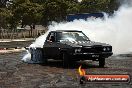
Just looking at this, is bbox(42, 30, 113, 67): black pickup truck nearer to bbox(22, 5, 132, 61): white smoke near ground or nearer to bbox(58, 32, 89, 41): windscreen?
bbox(58, 32, 89, 41): windscreen

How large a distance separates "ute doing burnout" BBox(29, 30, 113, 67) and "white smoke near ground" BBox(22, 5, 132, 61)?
27.9 ft

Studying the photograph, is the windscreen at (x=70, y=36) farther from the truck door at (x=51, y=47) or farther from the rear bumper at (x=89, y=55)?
the rear bumper at (x=89, y=55)

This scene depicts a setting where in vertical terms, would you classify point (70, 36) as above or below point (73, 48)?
above

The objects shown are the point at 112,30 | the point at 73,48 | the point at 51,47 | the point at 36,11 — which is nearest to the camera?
the point at 73,48

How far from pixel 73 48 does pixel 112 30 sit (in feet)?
41.6

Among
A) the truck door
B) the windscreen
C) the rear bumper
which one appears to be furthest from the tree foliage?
the rear bumper

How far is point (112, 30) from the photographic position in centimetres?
2808

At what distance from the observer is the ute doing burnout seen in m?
15.9

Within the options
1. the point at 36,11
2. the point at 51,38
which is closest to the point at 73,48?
the point at 51,38

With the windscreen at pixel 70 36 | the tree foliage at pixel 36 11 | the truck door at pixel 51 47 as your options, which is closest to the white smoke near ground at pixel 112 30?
the windscreen at pixel 70 36

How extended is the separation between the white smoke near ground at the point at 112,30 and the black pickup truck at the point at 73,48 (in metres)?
8.51

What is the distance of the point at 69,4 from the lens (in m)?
85.8

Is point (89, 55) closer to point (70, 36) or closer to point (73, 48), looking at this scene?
point (73, 48)

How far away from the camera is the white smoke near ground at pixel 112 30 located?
26844mm
